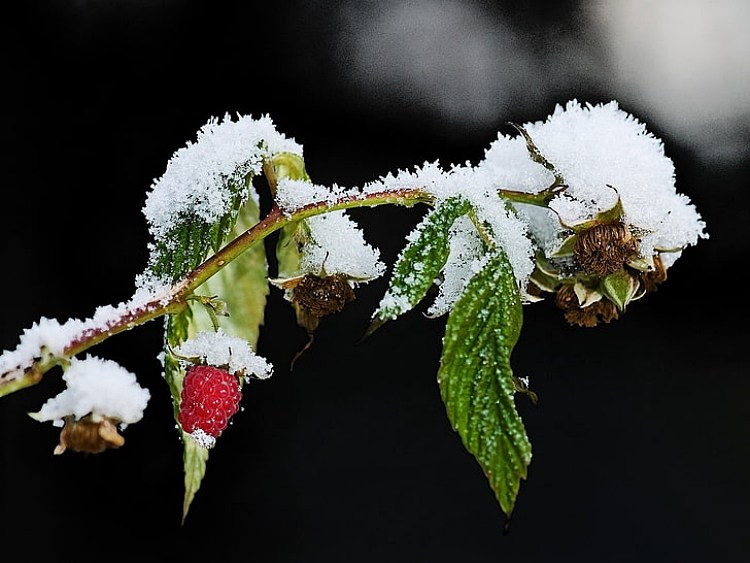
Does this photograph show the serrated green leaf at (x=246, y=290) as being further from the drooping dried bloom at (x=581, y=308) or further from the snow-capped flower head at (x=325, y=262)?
the drooping dried bloom at (x=581, y=308)

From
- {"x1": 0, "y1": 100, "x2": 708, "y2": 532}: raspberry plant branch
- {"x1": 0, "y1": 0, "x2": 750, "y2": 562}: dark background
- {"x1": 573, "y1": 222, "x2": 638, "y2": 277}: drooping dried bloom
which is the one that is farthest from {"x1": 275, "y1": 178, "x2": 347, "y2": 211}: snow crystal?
{"x1": 0, "y1": 0, "x2": 750, "y2": 562}: dark background

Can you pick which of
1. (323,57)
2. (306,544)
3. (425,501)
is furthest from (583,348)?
(323,57)

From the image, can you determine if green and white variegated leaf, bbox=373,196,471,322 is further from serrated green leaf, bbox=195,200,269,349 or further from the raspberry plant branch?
serrated green leaf, bbox=195,200,269,349

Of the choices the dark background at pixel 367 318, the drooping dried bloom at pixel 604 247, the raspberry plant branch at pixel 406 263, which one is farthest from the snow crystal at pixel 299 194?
the dark background at pixel 367 318

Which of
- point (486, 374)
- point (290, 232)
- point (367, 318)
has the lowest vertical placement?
point (486, 374)

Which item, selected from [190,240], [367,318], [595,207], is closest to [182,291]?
[190,240]

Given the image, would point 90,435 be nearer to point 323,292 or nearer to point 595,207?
point 323,292
